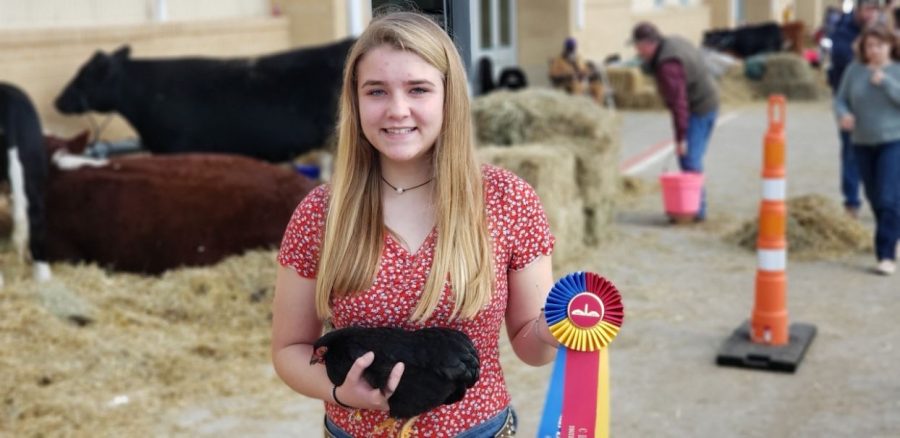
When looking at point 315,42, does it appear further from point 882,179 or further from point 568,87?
point 882,179

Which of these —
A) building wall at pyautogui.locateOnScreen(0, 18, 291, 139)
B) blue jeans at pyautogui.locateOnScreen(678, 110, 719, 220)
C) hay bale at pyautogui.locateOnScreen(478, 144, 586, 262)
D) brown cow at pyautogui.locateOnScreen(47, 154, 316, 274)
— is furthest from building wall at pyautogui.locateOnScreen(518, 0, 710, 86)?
brown cow at pyautogui.locateOnScreen(47, 154, 316, 274)

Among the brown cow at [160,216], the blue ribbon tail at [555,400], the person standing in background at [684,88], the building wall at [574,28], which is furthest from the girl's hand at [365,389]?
the building wall at [574,28]

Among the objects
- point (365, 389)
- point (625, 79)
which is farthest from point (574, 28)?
point (365, 389)

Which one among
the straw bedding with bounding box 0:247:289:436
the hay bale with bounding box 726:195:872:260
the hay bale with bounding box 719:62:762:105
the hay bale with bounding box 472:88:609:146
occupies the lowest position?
the hay bale with bounding box 719:62:762:105

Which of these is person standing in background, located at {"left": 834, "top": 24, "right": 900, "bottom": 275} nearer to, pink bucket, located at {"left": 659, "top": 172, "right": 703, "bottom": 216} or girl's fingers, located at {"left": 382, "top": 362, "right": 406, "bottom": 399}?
pink bucket, located at {"left": 659, "top": 172, "right": 703, "bottom": 216}

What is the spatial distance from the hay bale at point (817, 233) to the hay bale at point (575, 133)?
3.68ft

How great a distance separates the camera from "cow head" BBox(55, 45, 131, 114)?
9.84m

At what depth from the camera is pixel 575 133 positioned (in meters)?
9.41

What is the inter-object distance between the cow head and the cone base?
20.0 feet

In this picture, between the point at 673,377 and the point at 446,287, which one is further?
the point at 673,377

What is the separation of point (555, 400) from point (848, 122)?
6176mm

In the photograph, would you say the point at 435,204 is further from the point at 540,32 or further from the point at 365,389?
the point at 540,32

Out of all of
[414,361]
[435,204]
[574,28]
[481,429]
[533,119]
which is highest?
[435,204]

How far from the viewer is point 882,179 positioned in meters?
7.83
